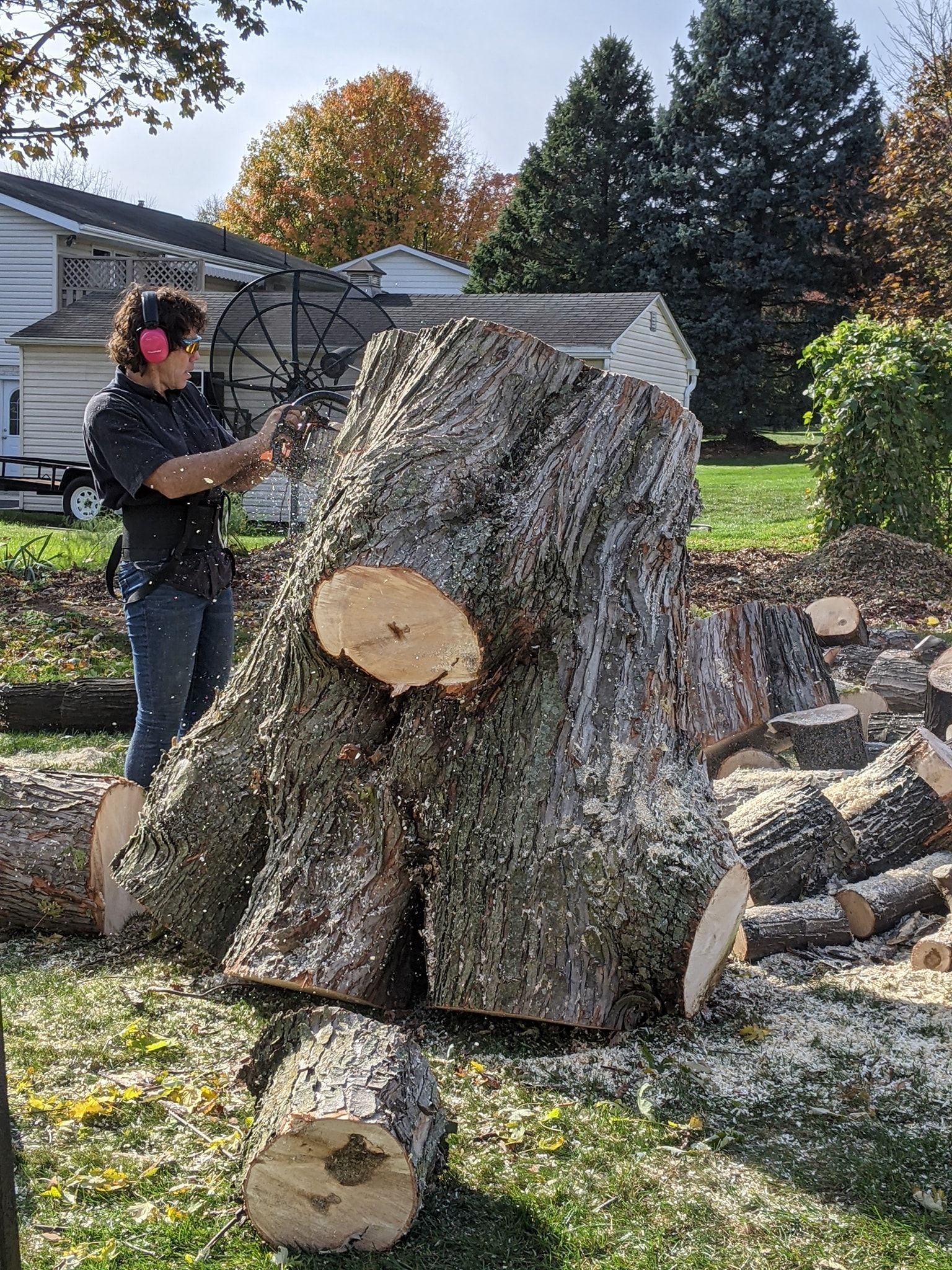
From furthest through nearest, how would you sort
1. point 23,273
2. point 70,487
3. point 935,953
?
point 23,273 → point 70,487 → point 935,953

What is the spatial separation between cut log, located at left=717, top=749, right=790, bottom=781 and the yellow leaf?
2.19 meters

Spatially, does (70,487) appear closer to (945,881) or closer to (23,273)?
(23,273)

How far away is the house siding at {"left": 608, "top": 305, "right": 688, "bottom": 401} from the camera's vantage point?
69.8 ft

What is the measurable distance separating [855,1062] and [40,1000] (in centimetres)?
216

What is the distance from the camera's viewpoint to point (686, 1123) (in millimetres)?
Result: 2590

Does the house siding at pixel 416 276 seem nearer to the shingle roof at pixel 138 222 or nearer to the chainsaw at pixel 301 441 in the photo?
the shingle roof at pixel 138 222

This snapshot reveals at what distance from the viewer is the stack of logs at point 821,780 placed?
3.69 m

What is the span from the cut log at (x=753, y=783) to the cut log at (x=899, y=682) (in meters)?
1.75

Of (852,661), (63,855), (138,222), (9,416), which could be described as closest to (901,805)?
(63,855)

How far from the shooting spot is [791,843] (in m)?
3.80

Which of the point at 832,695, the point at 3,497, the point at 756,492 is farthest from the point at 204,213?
the point at 832,695

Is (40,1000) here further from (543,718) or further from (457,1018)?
(543,718)

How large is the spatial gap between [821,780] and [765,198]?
2940 cm

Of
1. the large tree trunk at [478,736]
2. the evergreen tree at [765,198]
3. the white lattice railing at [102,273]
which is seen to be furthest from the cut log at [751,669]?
the evergreen tree at [765,198]
